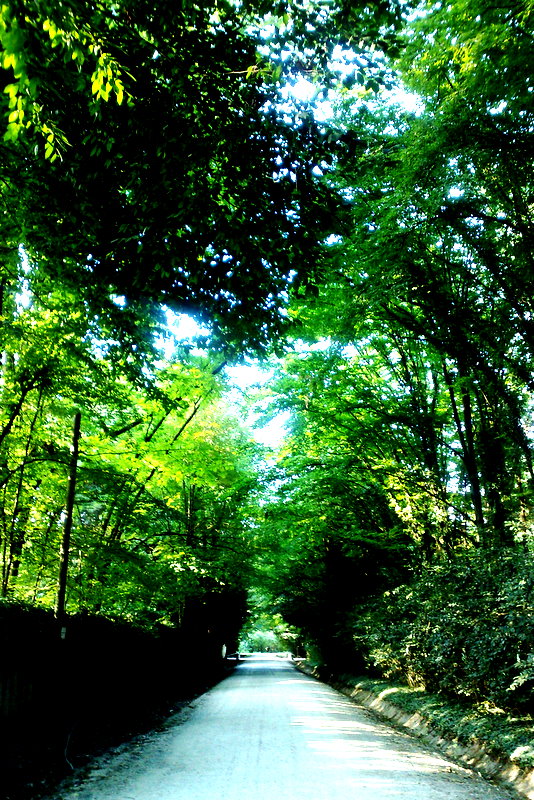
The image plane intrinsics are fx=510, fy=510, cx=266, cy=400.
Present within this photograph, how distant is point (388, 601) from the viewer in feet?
43.1

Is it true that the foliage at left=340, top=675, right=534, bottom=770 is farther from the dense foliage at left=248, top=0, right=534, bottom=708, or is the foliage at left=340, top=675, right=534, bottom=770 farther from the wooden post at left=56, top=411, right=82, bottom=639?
the wooden post at left=56, top=411, right=82, bottom=639

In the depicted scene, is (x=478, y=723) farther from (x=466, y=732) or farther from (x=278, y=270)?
(x=278, y=270)

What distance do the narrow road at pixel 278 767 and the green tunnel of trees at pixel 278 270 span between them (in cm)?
149

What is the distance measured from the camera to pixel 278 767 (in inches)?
243

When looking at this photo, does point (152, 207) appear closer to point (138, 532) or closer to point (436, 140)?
point (436, 140)

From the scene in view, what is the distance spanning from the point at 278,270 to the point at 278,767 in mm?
6030

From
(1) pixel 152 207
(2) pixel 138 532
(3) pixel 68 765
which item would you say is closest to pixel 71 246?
(1) pixel 152 207

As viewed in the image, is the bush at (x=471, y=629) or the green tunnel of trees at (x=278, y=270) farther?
the bush at (x=471, y=629)

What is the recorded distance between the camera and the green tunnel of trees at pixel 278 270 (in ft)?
16.0

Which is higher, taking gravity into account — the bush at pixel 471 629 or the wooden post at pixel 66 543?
the wooden post at pixel 66 543

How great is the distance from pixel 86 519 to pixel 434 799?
12.9 metres

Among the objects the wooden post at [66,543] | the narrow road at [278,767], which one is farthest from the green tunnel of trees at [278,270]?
the narrow road at [278,767]

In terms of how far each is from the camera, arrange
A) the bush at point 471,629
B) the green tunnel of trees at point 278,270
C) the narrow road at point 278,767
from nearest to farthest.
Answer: the green tunnel of trees at point 278,270 → the narrow road at point 278,767 → the bush at point 471,629

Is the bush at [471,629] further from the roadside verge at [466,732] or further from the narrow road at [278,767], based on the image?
the narrow road at [278,767]
